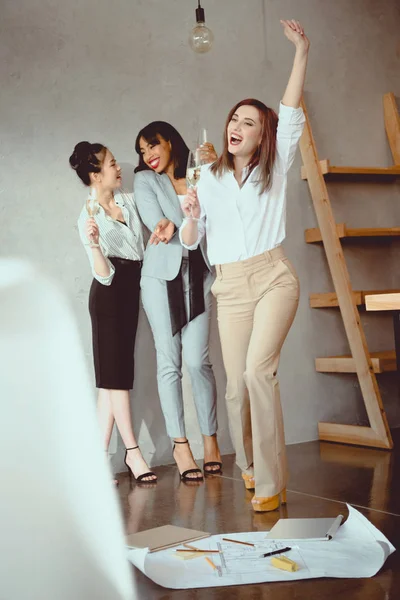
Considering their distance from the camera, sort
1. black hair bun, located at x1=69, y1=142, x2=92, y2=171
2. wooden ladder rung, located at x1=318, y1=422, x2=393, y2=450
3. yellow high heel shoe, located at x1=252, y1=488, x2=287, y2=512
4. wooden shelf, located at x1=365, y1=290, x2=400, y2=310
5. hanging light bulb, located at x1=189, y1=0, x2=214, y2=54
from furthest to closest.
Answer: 1. wooden ladder rung, located at x1=318, y1=422, x2=393, y2=450
2. black hair bun, located at x1=69, y1=142, x2=92, y2=171
3. hanging light bulb, located at x1=189, y1=0, x2=214, y2=54
4. yellow high heel shoe, located at x1=252, y1=488, x2=287, y2=512
5. wooden shelf, located at x1=365, y1=290, x2=400, y2=310

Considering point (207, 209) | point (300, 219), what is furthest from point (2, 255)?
point (300, 219)

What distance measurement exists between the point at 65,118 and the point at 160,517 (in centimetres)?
191

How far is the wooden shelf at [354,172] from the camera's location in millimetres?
4237

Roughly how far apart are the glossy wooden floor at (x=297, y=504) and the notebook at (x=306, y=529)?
0.07 m

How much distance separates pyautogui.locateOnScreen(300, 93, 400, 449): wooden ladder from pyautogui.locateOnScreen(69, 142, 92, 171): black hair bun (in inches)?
48.9

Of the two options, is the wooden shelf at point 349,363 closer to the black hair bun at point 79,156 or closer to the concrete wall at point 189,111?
the concrete wall at point 189,111

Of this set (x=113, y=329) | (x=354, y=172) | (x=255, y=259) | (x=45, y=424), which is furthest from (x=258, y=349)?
(x=354, y=172)

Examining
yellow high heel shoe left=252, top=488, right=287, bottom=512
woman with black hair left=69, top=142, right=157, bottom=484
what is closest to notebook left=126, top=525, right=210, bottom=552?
yellow high heel shoe left=252, top=488, right=287, bottom=512

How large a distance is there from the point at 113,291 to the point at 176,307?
301 millimetres

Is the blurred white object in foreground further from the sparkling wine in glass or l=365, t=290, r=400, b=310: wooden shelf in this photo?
l=365, t=290, r=400, b=310: wooden shelf

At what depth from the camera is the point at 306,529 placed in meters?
2.45

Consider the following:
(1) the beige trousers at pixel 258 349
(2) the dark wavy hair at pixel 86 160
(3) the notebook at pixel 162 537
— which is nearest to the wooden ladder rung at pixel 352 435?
(1) the beige trousers at pixel 258 349

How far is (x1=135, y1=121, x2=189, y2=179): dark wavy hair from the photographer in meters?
3.72

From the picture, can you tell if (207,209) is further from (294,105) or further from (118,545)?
(118,545)
